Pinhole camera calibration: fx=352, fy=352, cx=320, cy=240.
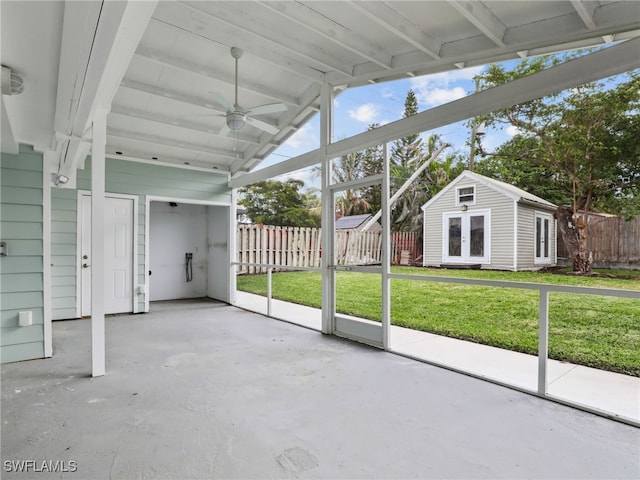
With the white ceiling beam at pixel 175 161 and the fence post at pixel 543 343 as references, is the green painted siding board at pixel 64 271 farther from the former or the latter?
the fence post at pixel 543 343

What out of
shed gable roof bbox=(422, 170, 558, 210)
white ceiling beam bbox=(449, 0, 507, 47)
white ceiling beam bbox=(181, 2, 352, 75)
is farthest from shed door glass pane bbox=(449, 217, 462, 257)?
white ceiling beam bbox=(181, 2, 352, 75)

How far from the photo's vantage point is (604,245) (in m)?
2.77

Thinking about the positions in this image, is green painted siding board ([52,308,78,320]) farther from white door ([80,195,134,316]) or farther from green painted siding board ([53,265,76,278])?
green painted siding board ([53,265,76,278])

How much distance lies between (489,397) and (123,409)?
277 cm

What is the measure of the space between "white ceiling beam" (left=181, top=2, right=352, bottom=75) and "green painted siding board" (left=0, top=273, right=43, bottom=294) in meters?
3.14

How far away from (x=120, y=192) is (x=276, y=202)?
428 cm

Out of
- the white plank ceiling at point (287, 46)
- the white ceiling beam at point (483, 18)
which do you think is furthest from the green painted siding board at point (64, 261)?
the white ceiling beam at point (483, 18)

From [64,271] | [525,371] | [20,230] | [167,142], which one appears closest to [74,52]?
[20,230]

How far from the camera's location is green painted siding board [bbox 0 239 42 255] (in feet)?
11.7

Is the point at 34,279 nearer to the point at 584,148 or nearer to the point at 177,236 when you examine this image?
the point at 177,236

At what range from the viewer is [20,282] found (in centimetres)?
363

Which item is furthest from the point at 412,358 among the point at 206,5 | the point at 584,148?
the point at 206,5

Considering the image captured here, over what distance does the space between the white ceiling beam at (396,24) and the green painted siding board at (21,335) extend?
174 inches

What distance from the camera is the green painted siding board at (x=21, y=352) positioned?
357 centimetres
